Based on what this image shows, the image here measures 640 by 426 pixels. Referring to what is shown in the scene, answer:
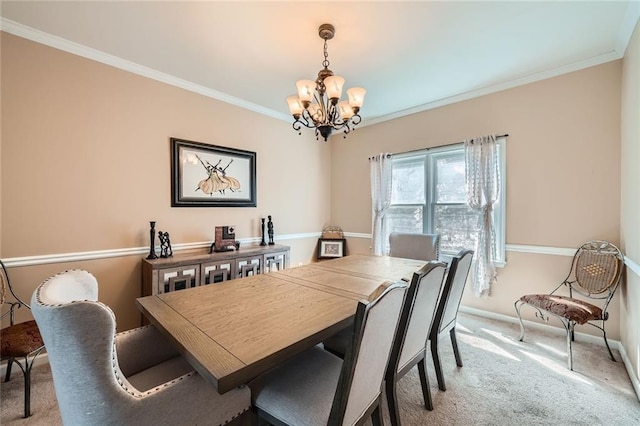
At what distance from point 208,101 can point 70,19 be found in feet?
4.43

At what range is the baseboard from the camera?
78.4 inches

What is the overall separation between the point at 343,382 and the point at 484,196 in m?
2.94

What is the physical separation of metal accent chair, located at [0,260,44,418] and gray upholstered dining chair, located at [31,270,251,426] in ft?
3.75

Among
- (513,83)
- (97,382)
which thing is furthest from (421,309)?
(513,83)

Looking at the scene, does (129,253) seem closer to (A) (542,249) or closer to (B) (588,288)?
(A) (542,249)

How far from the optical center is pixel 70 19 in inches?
80.9

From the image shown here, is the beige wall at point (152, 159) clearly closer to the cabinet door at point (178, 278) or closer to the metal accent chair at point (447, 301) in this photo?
the cabinet door at point (178, 278)

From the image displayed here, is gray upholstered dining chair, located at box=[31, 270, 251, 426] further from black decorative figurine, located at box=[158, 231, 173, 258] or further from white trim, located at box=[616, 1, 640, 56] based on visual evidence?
white trim, located at box=[616, 1, 640, 56]

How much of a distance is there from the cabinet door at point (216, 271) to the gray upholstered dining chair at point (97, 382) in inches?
66.2

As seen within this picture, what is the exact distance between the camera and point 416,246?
10.2 feet

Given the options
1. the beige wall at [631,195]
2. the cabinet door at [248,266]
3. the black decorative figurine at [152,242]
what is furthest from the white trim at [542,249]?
the black decorative figurine at [152,242]

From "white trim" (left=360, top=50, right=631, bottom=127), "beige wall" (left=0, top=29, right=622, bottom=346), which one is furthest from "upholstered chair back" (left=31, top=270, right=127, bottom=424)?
"white trim" (left=360, top=50, right=631, bottom=127)

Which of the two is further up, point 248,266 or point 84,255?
point 84,255

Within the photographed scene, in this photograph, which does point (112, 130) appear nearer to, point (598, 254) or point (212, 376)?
point (212, 376)
